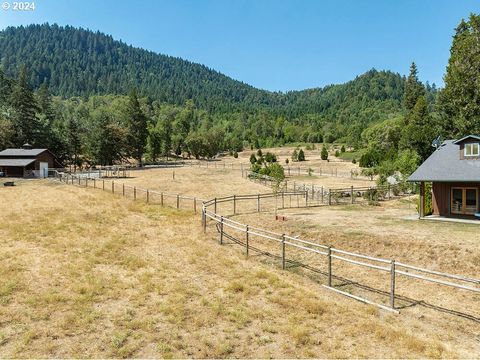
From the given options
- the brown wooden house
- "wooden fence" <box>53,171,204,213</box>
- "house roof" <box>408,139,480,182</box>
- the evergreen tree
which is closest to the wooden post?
the brown wooden house

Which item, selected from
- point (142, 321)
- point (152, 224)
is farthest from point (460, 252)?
point (152, 224)

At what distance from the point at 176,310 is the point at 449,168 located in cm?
2243

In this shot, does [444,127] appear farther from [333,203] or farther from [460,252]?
[460,252]

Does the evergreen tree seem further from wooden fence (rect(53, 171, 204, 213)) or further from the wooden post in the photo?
wooden fence (rect(53, 171, 204, 213))

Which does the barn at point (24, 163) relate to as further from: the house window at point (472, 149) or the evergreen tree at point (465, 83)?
the evergreen tree at point (465, 83)

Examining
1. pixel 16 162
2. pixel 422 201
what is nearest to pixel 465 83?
pixel 422 201

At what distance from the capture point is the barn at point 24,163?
60625mm

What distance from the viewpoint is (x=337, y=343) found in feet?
30.6

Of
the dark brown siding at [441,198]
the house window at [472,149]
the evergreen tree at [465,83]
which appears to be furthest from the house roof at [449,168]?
the evergreen tree at [465,83]

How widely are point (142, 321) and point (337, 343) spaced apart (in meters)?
5.40

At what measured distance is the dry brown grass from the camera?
9.18 m

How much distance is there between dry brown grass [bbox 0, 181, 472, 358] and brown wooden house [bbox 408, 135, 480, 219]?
50.7ft

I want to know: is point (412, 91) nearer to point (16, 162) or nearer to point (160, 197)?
point (160, 197)

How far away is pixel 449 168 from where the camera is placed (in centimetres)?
2583
